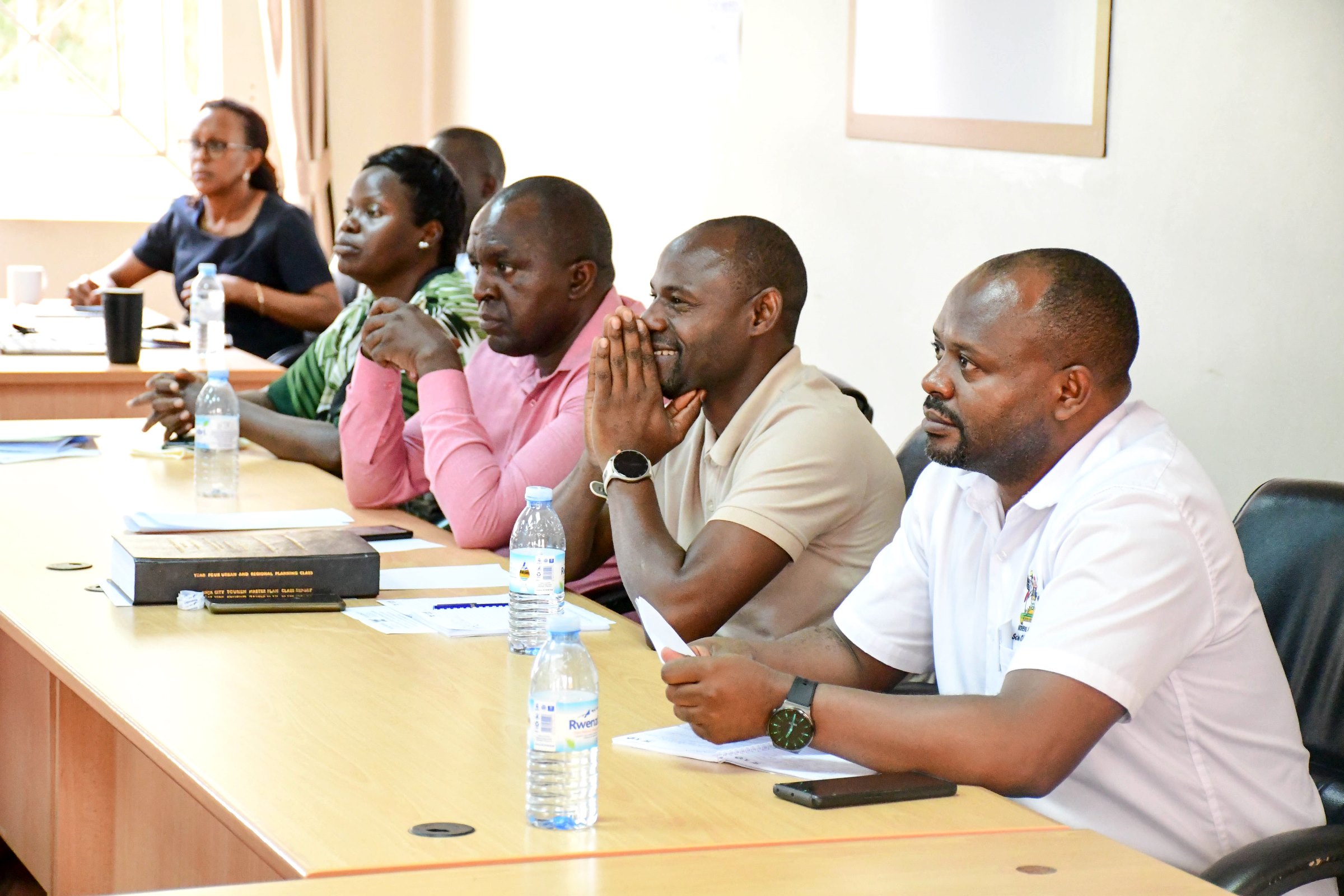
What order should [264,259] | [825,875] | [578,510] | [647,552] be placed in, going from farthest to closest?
[264,259] < [578,510] < [647,552] < [825,875]

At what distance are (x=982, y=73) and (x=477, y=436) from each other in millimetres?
1385

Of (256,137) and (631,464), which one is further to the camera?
(256,137)

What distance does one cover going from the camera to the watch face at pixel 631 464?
227cm

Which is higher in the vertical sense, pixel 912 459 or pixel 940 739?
pixel 912 459

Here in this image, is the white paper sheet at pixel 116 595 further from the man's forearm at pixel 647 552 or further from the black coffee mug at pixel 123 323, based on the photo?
the black coffee mug at pixel 123 323

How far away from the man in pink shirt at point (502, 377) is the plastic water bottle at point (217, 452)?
0.70 feet

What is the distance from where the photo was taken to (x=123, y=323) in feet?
13.6

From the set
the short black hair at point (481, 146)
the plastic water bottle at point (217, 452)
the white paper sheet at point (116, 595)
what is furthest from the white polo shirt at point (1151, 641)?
the short black hair at point (481, 146)

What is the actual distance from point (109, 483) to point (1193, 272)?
203 cm

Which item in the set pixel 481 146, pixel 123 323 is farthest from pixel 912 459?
pixel 481 146

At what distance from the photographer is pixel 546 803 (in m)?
1.35

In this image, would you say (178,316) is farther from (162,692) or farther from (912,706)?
(912,706)

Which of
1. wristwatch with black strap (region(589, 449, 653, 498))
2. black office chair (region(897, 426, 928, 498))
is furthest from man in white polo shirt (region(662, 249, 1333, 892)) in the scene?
black office chair (region(897, 426, 928, 498))

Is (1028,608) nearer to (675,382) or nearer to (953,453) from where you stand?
(953,453)
